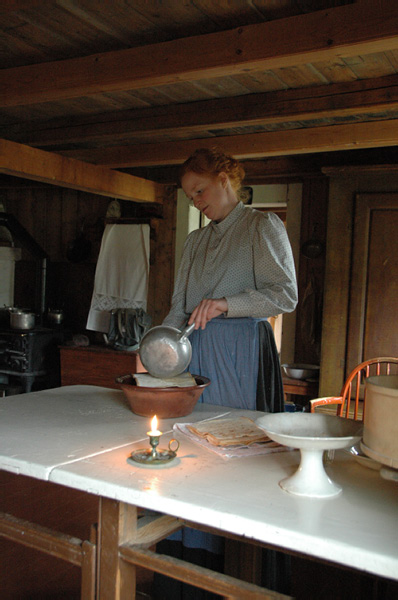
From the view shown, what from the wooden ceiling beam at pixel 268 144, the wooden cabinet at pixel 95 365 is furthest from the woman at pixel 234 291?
the wooden cabinet at pixel 95 365

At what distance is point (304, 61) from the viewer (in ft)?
7.51

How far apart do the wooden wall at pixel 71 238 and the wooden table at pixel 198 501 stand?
12.1ft

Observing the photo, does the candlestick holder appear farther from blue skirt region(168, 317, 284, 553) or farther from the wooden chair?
the wooden chair

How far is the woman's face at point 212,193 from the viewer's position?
7.93ft

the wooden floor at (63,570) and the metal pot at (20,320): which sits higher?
the metal pot at (20,320)

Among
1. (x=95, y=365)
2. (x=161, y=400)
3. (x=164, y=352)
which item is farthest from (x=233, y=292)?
(x=95, y=365)

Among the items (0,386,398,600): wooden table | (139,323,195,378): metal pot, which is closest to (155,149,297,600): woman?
(139,323,195,378): metal pot

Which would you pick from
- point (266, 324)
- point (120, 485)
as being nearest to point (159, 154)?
point (266, 324)

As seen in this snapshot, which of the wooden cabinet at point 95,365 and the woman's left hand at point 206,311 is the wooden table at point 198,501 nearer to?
the woman's left hand at point 206,311

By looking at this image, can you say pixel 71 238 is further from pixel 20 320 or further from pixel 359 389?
pixel 359 389

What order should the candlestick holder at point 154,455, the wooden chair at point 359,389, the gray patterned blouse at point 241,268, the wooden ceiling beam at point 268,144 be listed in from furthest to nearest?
the wooden ceiling beam at point 268,144 → the wooden chair at point 359,389 → the gray patterned blouse at point 241,268 → the candlestick holder at point 154,455

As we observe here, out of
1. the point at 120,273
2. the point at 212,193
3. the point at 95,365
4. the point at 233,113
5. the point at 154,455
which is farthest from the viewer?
the point at 120,273

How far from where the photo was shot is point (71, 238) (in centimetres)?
573

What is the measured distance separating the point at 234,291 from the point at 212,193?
0.44 m
